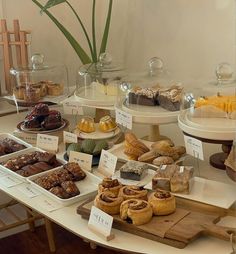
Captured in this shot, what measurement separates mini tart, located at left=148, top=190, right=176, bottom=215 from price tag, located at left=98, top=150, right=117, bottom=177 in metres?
0.30

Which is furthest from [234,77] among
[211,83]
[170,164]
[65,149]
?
[65,149]

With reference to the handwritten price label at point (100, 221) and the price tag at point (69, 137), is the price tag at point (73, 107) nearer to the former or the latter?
the price tag at point (69, 137)

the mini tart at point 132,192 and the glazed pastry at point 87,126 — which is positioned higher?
the glazed pastry at point 87,126

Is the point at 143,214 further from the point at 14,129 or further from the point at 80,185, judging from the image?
the point at 14,129

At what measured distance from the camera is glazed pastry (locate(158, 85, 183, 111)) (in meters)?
1.76

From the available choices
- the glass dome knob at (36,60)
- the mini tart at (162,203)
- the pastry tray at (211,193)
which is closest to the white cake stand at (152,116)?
the pastry tray at (211,193)

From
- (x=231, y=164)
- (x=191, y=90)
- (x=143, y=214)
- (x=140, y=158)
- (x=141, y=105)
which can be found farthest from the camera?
(x=191, y=90)

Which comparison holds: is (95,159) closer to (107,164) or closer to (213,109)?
(107,164)

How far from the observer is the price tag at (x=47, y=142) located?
1832 mm

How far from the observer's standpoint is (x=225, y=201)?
4.42 feet

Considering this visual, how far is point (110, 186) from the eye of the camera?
1393 millimetres

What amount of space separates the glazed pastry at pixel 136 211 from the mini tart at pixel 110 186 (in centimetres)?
9

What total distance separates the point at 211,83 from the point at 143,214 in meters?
0.92

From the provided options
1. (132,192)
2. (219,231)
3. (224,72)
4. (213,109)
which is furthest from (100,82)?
(219,231)
